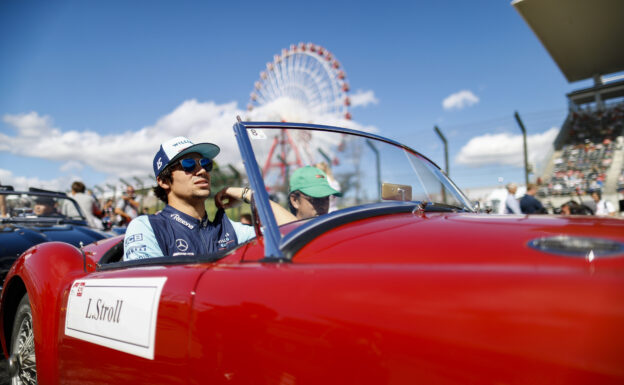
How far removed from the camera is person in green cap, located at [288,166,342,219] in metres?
2.21

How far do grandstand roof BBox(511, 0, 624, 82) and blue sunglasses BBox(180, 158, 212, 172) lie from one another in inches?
831

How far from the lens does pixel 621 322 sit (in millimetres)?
682

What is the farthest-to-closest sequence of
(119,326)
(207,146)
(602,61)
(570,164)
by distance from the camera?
(602,61), (570,164), (207,146), (119,326)

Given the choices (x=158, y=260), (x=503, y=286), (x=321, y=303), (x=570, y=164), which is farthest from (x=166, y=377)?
(x=570, y=164)

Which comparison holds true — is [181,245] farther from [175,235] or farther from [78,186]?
[78,186]

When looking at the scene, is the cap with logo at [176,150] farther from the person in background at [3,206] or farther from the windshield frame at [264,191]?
the person in background at [3,206]

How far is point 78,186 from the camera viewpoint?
23.0 feet

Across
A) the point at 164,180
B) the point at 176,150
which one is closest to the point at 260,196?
the point at 176,150

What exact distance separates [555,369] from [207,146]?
1868 mm

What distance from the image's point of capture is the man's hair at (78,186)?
6936 millimetres

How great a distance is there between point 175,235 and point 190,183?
1.00 feet

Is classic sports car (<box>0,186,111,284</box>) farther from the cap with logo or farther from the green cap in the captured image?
the green cap

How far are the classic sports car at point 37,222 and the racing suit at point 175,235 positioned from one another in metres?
3.11

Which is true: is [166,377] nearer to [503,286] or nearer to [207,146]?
[503,286]
